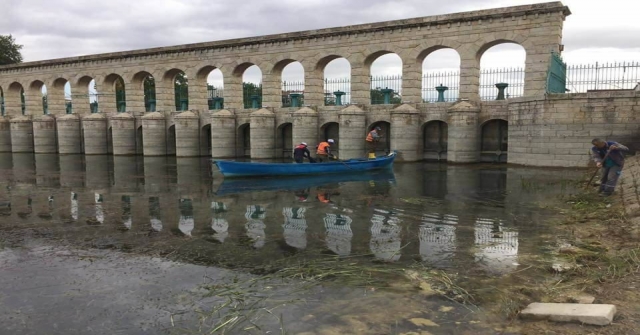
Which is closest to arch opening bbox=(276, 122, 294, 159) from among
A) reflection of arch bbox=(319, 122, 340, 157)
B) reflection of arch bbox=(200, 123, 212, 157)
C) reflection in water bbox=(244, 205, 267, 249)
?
reflection of arch bbox=(319, 122, 340, 157)

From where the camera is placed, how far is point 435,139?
2584 centimetres

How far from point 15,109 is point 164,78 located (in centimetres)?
1705

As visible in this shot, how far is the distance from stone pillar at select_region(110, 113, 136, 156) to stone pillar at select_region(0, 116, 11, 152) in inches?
510

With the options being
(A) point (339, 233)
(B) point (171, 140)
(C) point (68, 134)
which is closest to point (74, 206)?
(A) point (339, 233)

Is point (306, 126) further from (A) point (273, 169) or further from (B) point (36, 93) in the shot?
(B) point (36, 93)

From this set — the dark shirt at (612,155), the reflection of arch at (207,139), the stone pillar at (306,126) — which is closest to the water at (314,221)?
the dark shirt at (612,155)

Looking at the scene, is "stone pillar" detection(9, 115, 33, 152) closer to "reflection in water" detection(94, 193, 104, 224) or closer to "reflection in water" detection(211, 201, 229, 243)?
"reflection in water" detection(94, 193, 104, 224)

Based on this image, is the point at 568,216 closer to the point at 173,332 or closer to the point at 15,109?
the point at 173,332

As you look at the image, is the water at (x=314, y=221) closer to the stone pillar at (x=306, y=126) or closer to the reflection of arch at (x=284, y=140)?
the stone pillar at (x=306, y=126)

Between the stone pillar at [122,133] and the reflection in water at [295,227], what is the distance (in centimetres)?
2410

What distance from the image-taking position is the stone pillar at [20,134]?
3753 cm

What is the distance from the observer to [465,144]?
22.9 metres

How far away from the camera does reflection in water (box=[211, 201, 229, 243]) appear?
8891mm

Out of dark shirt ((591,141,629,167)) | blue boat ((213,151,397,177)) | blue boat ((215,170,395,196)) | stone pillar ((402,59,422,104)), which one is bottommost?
blue boat ((215,170,395,196))
